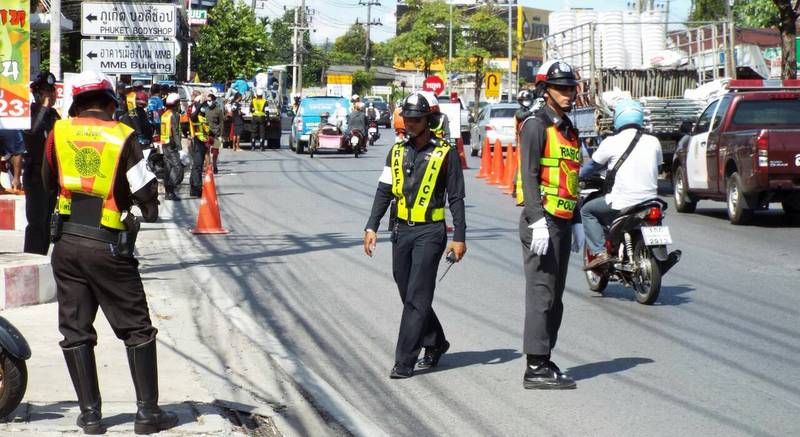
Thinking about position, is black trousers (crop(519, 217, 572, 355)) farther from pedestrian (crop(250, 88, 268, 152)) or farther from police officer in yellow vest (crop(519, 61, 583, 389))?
Answer: pedestrian (crop(250, 88, 268, 152))

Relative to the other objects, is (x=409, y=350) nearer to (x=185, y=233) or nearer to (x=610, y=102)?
(x=185, y=233)

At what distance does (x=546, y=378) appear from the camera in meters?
7.48

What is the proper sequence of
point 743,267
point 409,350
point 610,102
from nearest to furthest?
point 409,350 < point 743,267 < point 610,102

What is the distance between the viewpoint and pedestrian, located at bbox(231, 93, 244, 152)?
38844mm

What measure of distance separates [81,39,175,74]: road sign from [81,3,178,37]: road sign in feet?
0.58

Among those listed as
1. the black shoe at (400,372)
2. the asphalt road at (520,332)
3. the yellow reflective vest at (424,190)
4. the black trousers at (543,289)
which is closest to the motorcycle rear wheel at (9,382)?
the asphalt road at (520,332)

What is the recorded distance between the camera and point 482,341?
30.0 feet

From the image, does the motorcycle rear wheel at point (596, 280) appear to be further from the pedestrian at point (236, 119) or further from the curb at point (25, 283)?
the pedestrian at point (236, 119)

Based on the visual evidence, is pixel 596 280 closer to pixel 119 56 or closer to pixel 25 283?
pixel 25 283

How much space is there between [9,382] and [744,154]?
13.4 metres

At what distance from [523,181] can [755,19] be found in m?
45.9

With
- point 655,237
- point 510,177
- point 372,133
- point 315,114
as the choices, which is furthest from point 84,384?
point 372,133

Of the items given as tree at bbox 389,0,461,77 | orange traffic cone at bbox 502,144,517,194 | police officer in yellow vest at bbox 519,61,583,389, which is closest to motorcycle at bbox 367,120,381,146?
A: orange traffic cone at bbox 502,144,517,194

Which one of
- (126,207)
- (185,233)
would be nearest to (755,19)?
(185,233)
